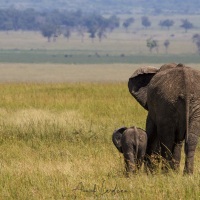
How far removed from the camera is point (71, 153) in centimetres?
1153

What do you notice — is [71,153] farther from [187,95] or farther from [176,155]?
[187,95]

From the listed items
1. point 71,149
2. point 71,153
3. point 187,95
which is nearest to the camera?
point 187,95

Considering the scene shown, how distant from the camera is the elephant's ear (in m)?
9.59

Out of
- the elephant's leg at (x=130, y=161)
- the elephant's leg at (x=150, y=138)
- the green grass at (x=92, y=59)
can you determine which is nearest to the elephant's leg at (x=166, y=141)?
the elephant's leg at (x=150, y=138)

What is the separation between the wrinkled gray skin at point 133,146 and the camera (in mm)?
8617

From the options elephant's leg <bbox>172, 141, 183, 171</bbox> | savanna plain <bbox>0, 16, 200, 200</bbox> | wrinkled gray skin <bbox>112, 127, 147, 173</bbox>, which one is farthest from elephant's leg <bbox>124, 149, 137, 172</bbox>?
elephant's leg <bbox>172, 141, 183, 171</bbox>

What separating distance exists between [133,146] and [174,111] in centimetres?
61

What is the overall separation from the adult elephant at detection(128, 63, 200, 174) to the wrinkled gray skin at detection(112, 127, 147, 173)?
11.1 inches

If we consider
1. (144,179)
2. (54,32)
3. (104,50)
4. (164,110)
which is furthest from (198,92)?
(54,32)

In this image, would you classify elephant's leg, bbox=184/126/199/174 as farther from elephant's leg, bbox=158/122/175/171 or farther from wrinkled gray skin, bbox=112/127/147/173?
wrinkled gray skin, bbox=112/127/147/173

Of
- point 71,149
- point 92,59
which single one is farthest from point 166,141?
point 92,59

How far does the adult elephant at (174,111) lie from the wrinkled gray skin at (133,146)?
0.93ft

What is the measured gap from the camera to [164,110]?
8656 mm

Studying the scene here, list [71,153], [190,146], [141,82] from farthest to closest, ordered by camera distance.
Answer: [71,153] < [141,82] < [190,146]
